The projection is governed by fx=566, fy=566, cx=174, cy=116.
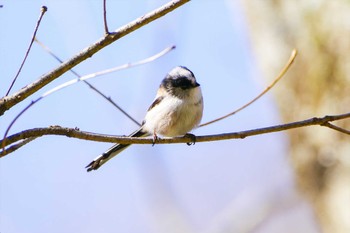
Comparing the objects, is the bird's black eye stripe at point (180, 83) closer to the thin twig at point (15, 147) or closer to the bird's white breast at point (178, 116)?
the bird's white breast at point (178, 116)

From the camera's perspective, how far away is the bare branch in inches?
58.5

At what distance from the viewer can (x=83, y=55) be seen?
5.01ft

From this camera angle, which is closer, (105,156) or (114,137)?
(114,137)

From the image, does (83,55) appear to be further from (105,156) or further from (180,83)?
(180,83)

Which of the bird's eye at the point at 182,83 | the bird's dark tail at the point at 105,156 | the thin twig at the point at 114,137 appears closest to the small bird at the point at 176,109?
the bird's eye at the point at 182,83

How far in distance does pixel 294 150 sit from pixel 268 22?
100cm

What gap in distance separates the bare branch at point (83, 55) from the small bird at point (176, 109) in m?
1.30

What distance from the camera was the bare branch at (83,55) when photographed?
1.49 metres

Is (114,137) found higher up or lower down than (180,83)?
lower down

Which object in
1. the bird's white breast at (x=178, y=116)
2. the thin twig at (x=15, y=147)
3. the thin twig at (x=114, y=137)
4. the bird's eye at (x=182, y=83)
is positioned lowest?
the thin twig at (x=15, y=147)

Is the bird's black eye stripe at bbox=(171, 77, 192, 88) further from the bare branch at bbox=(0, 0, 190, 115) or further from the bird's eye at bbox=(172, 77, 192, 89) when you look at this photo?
the bare branch at bbox=(0, 0, 190, 115)

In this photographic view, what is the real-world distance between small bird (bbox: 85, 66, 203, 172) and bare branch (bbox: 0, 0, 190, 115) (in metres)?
1.30

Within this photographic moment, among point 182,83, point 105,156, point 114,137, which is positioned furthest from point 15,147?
point 182,83

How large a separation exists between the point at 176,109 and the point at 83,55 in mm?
1455
